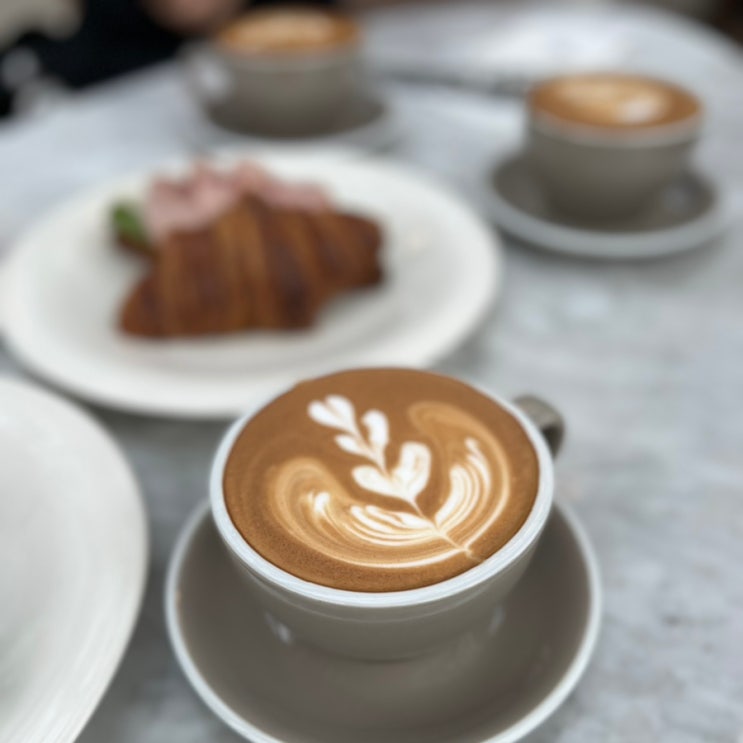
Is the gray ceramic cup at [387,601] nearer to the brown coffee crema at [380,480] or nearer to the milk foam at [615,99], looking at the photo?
the brown coffee crema at [380,480]

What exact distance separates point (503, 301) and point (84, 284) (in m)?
0.46

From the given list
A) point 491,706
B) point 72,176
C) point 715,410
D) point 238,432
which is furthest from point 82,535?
point 72,176

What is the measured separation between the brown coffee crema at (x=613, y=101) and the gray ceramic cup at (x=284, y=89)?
0.32m

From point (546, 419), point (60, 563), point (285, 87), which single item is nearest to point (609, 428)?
point (546, 419)

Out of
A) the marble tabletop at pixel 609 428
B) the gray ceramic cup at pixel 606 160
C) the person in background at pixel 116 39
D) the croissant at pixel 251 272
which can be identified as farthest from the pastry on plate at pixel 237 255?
the person in background at pixel 116 39

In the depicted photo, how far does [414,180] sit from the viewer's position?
3.09ft

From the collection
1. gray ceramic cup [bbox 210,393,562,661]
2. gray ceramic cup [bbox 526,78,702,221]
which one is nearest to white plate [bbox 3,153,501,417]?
gray ceramic cup [bbox 526,78,702,221]

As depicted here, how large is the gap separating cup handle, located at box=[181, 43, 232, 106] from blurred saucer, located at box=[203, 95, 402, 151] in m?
0.02

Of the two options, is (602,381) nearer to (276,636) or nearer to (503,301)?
(503,301)

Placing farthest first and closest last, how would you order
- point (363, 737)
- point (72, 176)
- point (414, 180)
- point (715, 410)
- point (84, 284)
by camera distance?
point (72, 176) < point (414, 180) < point (84, 284) < point (715, 410) < point (363, 737)

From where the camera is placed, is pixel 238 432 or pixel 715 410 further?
pixel 715 410

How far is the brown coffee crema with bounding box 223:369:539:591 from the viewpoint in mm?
398

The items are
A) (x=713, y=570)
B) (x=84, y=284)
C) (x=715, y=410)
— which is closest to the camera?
(x=713, y=570)

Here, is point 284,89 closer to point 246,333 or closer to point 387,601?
point 246,333
